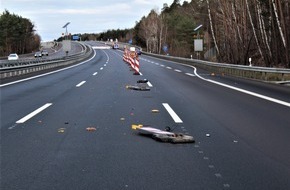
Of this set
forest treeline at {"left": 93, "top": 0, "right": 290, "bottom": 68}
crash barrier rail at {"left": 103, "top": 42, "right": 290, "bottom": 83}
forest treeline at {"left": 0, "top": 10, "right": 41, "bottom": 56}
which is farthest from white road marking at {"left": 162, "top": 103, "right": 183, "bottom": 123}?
forest treeline at {"left": 0, "top": 10, "right": 41, "bottom": 56}

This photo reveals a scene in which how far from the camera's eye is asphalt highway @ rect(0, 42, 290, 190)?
16.6 ft

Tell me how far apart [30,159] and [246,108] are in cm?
691

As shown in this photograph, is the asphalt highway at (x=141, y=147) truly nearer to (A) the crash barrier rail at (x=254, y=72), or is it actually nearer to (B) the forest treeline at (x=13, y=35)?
(A) the crash barrier rail at (x=254, y=72)

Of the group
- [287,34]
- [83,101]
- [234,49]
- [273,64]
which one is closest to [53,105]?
[83,101]

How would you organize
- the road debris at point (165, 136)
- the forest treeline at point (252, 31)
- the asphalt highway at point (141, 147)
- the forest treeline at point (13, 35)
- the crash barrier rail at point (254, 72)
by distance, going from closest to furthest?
1. the asphalt highway at point (141, 147)
2. the road debris at point (165, 136)
3. the crash barrier rail at point (254, 72)
4. the forest treeline at point (252, 31)
5. the forest treeline at point (13, 35)

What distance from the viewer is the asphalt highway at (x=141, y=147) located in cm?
506

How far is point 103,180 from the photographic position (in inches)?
199

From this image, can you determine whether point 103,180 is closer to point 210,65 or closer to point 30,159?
point 30,159

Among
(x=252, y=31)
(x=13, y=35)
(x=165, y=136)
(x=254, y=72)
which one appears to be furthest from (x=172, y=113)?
(x=13, y=35)

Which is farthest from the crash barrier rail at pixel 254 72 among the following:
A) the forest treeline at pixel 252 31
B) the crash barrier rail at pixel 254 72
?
the forest treeline at pixel 252 31

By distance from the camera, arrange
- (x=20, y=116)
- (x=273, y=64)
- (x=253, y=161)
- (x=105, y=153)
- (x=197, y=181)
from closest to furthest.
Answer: (x=197, y=181)
(x=253, y=161)
(x=105, y=153)
(x=20, y=116)
(x=273, y=64)

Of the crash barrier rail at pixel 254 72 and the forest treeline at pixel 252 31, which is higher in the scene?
the forest treeline at pixel 252 31

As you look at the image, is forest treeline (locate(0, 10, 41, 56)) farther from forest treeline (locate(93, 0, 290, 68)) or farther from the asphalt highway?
the asphalt highway

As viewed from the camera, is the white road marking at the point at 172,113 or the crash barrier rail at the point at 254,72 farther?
the crash barrier rail at the point at 254,72
